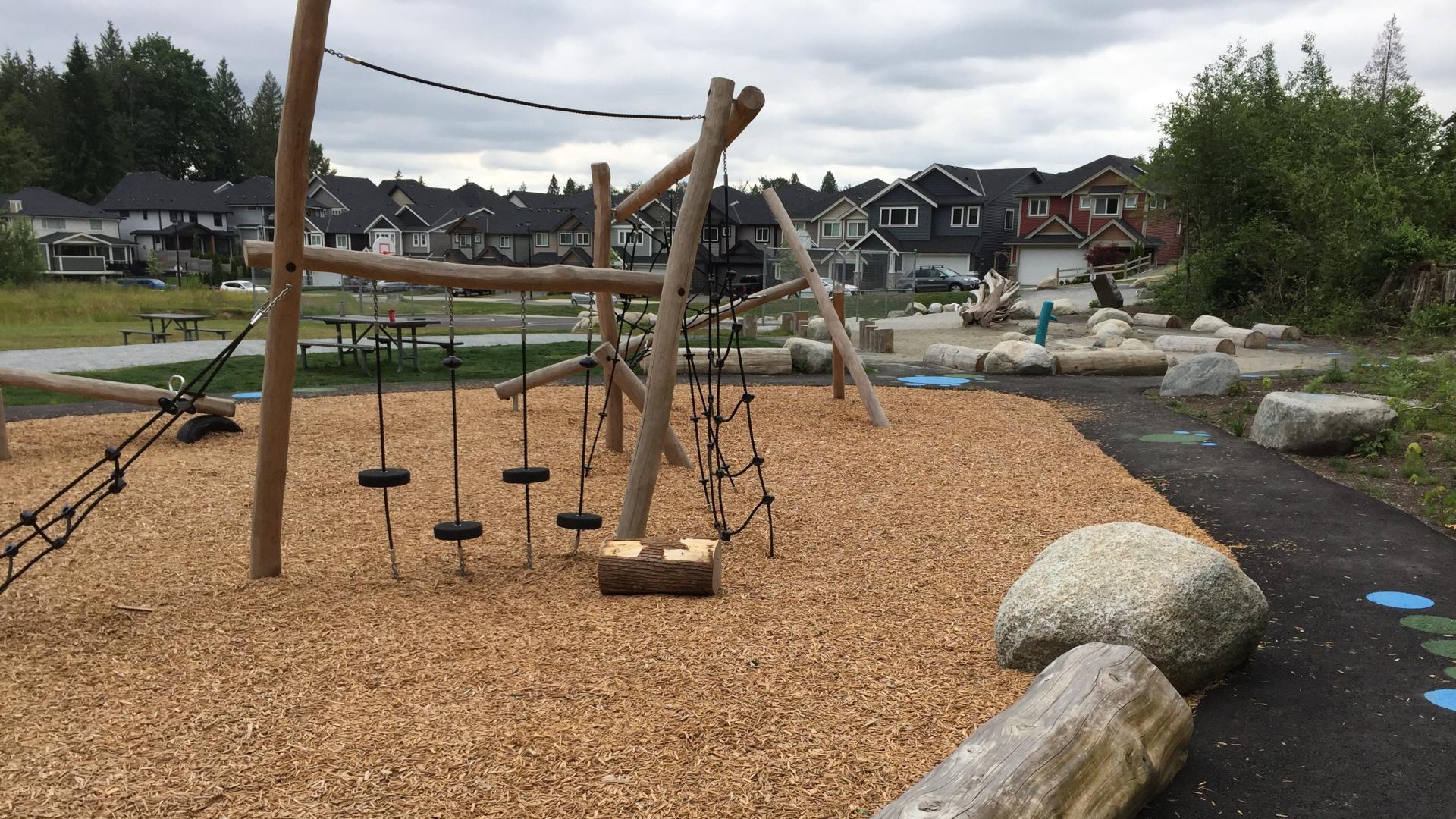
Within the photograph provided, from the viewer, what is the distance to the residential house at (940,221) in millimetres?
53531

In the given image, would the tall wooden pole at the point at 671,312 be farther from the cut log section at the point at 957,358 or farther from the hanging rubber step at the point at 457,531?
the cut log section at the point at 957,358

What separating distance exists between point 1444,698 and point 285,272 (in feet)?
17.5

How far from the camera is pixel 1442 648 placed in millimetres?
4508

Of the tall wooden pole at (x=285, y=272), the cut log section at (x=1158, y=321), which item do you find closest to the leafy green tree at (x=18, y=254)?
the cut log section at (x=1158, y=321)

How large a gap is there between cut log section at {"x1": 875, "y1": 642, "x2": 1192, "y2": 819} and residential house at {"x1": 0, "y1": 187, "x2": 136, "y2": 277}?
64.3 meters

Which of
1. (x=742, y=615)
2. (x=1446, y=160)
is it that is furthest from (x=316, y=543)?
(x=1446, y=160)

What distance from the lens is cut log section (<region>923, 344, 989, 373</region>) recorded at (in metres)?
16.2

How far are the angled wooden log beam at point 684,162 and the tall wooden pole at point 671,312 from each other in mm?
96

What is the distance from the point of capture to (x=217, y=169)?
282 ft

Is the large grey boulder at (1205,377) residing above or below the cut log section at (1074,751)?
above

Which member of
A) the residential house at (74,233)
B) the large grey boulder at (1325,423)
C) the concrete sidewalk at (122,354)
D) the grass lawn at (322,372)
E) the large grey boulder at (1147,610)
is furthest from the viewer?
the residential house at (74,233)

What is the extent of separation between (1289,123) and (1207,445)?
2138 cm

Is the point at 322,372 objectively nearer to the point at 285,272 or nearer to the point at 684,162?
the point at 684,162

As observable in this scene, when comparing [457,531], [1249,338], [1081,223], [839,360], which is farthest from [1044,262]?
[457,531]
